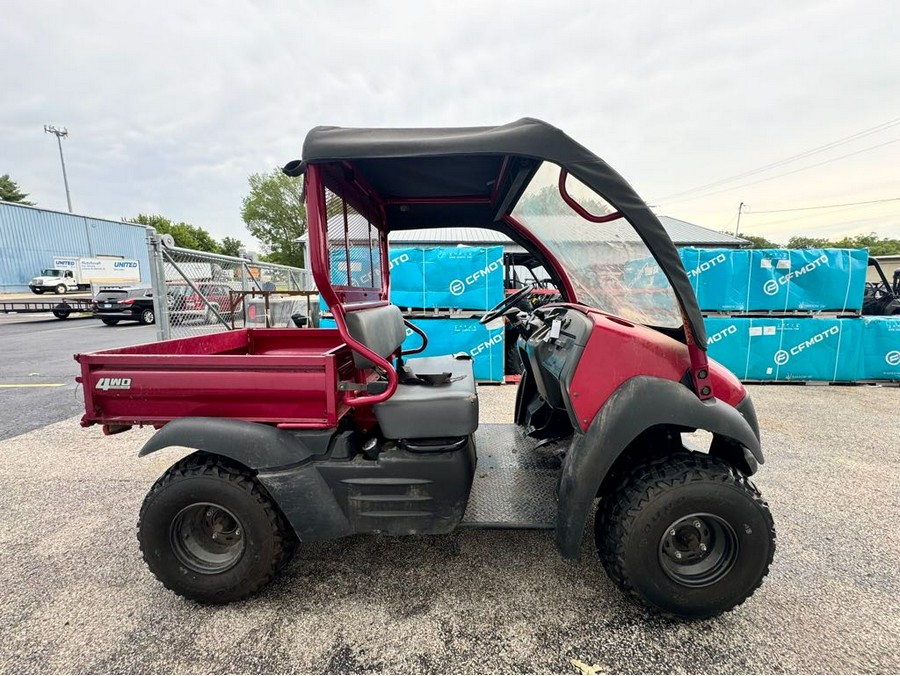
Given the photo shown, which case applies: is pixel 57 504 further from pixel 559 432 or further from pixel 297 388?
pixel 559 432

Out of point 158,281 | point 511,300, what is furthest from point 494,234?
point 511,300

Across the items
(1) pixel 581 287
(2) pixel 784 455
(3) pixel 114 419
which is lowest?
(2) pixel 784 455

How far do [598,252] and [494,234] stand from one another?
12.2m

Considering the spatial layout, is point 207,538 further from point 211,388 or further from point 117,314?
point 117,314

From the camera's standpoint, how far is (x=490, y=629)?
1.68 meters

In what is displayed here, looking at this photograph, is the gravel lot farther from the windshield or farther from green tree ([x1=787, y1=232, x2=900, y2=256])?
green tree ([x1=787, y1=232, x2=900, y2=256])

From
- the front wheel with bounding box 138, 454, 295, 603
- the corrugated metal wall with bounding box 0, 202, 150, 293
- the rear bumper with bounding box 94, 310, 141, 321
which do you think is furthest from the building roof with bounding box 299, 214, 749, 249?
the corrugated metal wall with bounding box 0, 202, 150, 293

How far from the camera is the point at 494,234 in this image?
13938 mm

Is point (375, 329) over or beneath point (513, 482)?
over

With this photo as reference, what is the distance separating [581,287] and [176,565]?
247 centimetres

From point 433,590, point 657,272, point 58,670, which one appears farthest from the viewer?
point 433,590

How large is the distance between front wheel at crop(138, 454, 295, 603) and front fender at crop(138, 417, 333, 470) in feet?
0.44

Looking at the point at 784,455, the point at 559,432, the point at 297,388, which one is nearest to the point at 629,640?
the point at 559,432

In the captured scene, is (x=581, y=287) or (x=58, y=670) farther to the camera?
(x=581, y=287)
